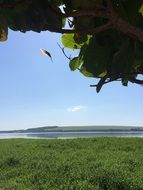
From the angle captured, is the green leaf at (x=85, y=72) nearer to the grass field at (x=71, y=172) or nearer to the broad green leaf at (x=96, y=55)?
the broad green leaf at (x=96, y=55)

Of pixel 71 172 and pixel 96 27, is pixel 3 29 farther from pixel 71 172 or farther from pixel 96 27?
pixel 71 172

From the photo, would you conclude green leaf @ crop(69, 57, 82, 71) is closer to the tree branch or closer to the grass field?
the tree branch

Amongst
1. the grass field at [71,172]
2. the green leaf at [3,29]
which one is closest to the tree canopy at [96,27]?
the green leaf at [3,29]

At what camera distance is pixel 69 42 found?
1308mm

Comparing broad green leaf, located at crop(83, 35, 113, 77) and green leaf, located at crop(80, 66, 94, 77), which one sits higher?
broad green leaf, located at crop(83, 35, 113, 77)

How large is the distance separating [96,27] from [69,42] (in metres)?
0.18

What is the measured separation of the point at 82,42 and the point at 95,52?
0.06m

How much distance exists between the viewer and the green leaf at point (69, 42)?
130 cm

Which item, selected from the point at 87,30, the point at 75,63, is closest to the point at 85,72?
the point at 75,63

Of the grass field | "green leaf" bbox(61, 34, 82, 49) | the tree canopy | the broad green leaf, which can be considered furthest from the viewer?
the grass field

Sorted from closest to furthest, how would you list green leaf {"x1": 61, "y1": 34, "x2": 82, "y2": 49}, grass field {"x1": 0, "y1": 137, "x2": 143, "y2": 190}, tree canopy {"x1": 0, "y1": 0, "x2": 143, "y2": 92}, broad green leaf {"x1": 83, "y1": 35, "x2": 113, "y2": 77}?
tree canopy {"x1": 0, "y1": 0, "x2": 143, "y2": 92}, broad green leaf {"x1": 83, "y1": 35, "x2": 113, "y2": 77}, green leaf {"x1": 61, "y1": 34, "x2": 82, "y2": 49}, grass field {"x1": 0, "y1": 137, "x2": 143, "y2": 190}

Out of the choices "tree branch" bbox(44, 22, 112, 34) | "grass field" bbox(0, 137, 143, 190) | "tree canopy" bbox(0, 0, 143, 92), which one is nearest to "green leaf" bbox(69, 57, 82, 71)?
"tree canopy" bbox(0, 0, 143, 92)

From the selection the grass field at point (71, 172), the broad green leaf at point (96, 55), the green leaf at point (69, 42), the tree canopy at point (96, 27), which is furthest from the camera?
the grass field at point (71, 172)

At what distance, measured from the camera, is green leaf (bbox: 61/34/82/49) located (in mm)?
1299
